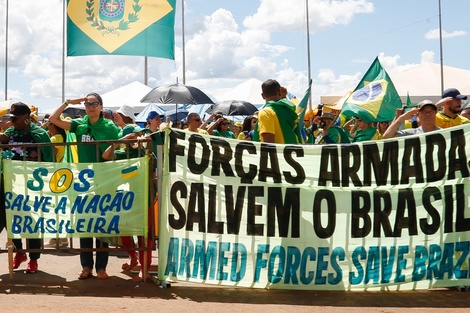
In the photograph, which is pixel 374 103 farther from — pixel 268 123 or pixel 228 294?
pixel 228 294

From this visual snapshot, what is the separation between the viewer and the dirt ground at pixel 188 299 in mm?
7012

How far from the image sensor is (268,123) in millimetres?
8195

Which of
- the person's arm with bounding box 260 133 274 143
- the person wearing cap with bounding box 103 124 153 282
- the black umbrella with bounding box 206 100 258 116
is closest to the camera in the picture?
the person's arm with bounding box 260 133 274 143

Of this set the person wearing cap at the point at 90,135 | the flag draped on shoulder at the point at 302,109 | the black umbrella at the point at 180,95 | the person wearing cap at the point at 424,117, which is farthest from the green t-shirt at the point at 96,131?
the black umbrella at the point at 180,95

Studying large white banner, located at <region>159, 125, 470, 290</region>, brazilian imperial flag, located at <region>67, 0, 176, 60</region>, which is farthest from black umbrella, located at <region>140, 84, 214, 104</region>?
large white banner, located at <region>159, 125, 470, 290</region>

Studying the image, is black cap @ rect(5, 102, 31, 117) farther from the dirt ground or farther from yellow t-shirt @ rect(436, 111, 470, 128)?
yellow t-shirt @ rect(436, 111, 470, 128)

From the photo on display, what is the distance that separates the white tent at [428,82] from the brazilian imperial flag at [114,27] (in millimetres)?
20904

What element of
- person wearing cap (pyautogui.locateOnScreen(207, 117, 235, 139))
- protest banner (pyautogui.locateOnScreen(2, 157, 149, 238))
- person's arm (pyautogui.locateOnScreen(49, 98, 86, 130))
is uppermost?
person wearing cap (pyautogui.locateOnScreen(207, 117, 235, 139))

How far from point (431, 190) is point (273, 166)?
155 cm

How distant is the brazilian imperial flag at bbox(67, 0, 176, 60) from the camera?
10500mm

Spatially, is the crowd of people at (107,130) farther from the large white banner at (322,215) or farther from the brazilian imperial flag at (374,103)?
the brazilian imperial flag at (374,103)

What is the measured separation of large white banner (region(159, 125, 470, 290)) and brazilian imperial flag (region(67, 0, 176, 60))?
10.6 ft

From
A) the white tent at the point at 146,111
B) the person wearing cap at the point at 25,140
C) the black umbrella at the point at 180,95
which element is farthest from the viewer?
the white tent at the point at 146,111

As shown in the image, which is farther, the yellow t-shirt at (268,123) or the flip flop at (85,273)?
the flip flop at (85,273)
